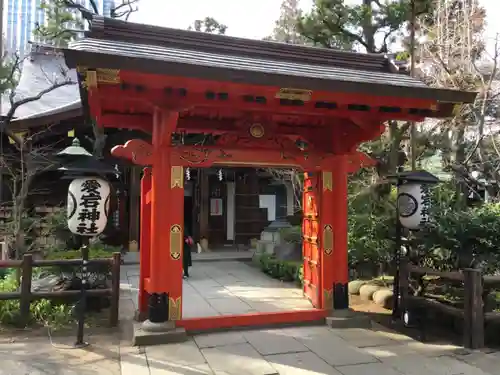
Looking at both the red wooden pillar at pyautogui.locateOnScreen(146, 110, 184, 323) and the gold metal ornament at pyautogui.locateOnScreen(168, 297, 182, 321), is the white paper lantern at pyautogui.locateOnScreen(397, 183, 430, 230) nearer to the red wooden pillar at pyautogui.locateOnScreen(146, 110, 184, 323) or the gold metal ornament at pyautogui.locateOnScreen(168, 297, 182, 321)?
the red wooden pillar at pyautogui.locateOnScreen(146, 110, 184, 323)

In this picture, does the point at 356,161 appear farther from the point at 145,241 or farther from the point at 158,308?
the point at 158,308

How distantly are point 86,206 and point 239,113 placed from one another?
2.57m

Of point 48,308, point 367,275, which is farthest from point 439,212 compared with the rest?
point 48,308

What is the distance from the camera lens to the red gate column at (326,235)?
6.34m

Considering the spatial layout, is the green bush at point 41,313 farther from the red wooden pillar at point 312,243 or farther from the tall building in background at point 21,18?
the tall building in background at point 21,18

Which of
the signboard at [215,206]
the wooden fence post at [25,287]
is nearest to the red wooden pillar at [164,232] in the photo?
the wooden fence post at [25,287]

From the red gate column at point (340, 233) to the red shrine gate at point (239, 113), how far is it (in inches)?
0.6

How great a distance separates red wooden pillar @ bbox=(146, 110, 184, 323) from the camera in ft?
18.2

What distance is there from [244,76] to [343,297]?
3687 millimetres

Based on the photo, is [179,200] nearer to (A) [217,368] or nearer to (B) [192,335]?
(B) [192,335]

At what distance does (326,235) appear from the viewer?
6.42 metres

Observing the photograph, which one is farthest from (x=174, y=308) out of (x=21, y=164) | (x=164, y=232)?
(x=21, y=164)

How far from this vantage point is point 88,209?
17.7 ft

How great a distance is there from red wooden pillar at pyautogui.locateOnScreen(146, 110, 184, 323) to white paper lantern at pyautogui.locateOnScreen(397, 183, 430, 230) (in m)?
3.37
